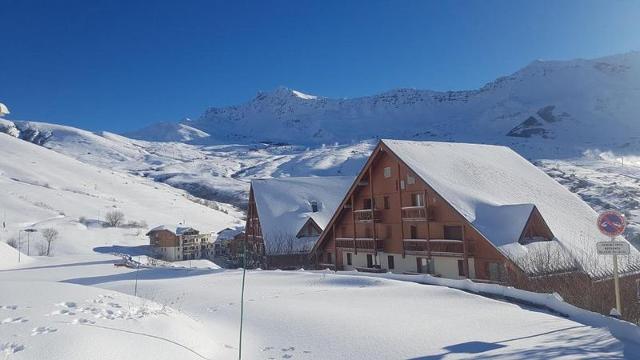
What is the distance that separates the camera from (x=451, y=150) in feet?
108

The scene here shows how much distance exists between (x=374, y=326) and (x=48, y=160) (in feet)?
537

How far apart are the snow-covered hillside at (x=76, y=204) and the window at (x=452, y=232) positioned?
3887 centimetres

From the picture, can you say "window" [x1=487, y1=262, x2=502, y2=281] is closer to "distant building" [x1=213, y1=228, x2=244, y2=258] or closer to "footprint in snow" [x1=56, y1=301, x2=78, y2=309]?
"footprint in snow" [x1=56, y1=301, x2=78, y2=309]

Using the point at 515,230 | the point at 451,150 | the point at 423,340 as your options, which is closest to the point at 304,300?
the point at 423,340

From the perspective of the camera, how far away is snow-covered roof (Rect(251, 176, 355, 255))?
4462cm

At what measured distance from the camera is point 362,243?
33156 millimetres

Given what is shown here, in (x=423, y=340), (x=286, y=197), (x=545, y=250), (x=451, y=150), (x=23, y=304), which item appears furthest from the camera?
(x=286, y=197)

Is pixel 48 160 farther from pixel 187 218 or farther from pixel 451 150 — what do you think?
pixel 451 150

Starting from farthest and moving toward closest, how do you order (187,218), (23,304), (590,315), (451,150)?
(187,218), (451,150), (590,315), (23,304)

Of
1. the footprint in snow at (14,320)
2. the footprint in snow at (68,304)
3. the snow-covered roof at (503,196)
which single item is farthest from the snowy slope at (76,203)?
the footprint in snow at (14,320)

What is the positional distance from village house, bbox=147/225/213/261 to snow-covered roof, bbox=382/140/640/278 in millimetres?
54683

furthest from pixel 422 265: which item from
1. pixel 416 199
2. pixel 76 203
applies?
pixel 76 203

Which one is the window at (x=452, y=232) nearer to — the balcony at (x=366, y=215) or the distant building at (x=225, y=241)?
the balcony at (x=366, y=215)

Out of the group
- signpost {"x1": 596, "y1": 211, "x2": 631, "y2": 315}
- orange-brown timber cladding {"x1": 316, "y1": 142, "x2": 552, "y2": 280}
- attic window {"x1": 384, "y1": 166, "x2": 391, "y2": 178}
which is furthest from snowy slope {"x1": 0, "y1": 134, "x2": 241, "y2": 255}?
signpost {"x1": 596, "y1": 211, "x2": 631, "y2": 315}
